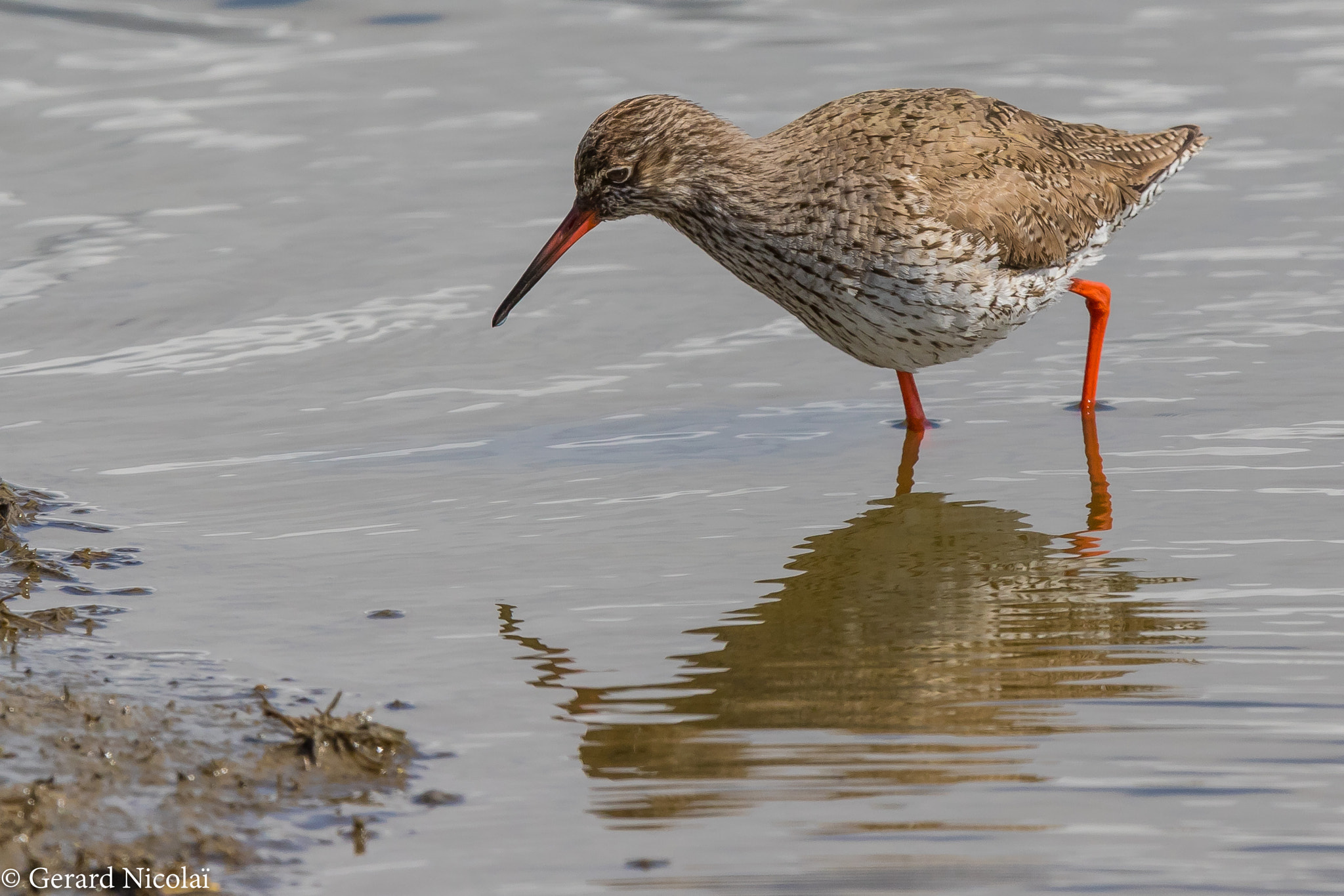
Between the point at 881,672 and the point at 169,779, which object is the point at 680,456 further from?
the point at 169,779

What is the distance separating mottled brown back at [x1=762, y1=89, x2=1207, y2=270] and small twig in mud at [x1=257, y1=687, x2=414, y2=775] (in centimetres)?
403

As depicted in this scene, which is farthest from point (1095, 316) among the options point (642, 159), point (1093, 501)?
point (642, 159)

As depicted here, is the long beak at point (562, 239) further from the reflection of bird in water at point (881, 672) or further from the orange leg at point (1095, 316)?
the orange leg at point (1095, 316)

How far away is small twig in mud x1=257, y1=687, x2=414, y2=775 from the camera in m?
4.86

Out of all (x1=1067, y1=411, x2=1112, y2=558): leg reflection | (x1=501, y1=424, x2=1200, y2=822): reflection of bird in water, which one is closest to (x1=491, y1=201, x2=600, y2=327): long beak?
(x1=501, y1=424, x2=1200, y2=822): reflection of bird in water

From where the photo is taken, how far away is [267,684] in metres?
5.52

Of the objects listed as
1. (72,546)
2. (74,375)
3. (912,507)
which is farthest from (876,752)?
(74,375)

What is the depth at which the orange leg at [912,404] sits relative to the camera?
8.81 metres

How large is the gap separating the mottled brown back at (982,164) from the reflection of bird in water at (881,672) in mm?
1678

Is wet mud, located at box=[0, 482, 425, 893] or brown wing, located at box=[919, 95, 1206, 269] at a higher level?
brown wing, located at box=[919, 95, 1206, 269]

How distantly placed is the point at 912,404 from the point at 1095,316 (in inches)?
51.3

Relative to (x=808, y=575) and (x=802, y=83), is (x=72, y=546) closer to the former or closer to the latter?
(x=808, y=575)

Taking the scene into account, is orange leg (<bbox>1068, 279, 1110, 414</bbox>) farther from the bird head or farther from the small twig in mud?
the small twig in mud

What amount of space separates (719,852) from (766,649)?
5.21 ft
